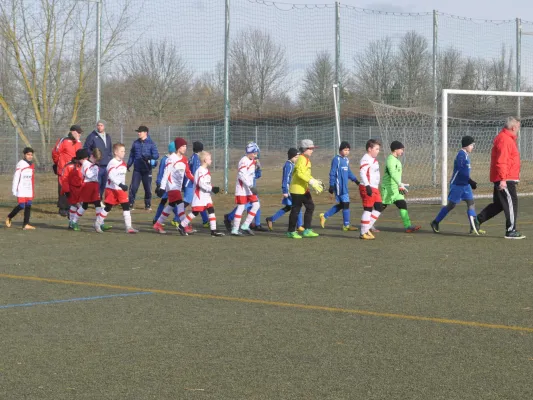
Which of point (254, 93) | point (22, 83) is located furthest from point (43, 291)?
point (22, 83)

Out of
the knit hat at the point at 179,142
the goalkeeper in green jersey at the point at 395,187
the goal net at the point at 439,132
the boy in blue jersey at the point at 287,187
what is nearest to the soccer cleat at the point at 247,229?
the boy in blue jersey at the point at 287,187

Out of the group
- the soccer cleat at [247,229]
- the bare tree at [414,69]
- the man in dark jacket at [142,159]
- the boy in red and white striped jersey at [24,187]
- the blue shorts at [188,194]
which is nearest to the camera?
the soccer cleat at [247,229]

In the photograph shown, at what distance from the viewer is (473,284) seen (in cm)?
1013

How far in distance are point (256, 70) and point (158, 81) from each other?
2.94 meters

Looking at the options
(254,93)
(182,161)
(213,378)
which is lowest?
(213,378)

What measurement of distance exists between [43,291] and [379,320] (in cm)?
375

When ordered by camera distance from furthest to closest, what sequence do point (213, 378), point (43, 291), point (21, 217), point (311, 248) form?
point (21, 217)
point (311, 248)
point (43, 291)
point (213, 378)

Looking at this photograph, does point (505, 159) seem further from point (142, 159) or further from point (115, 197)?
point (142, 159)

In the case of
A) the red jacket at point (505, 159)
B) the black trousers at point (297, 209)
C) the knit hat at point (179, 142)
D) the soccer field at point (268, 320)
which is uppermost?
the knit hat at point (179, 142)

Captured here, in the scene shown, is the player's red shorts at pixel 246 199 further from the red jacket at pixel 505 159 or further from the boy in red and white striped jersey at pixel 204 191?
the red jacket at pixel 505 159

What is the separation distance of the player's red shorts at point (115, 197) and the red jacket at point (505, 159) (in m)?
6.01

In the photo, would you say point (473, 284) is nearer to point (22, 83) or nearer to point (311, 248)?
point (311, 248)

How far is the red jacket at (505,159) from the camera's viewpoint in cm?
1455

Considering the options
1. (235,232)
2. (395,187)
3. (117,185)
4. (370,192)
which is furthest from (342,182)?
(117,185)
